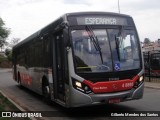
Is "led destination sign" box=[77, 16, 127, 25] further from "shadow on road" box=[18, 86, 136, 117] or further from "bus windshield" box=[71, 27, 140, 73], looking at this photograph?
"shadow on road" box=[18, 86, 136, 117]

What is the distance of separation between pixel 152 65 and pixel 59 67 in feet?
49.2

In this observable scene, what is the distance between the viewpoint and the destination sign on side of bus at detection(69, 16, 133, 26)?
10883 mm

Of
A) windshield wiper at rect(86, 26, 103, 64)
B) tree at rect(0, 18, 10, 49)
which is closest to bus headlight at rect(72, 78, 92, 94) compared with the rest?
windshield wiper at rect(86, 26, 103, 64)

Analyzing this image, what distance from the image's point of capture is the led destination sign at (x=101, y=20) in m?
10.9

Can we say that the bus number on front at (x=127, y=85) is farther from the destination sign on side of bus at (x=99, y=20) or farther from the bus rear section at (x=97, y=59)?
the destination sign on side of bus at (x=99, y=20)

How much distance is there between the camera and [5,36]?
88938mm

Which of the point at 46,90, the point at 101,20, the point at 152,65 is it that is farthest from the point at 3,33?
the point at 101,20

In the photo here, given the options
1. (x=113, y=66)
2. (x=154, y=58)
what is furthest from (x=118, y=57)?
(x=154, y=58)

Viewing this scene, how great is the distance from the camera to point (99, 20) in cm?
1109

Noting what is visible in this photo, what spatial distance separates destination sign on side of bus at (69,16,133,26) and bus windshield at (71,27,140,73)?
0.86 feet

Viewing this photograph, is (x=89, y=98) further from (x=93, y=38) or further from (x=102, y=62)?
(x=93, y=38)

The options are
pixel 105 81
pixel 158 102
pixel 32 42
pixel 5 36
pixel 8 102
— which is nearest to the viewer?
pixel 105 81

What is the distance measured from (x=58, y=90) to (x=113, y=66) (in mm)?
2372

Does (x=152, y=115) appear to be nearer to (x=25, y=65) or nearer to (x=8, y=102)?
(x=8, y=102)
